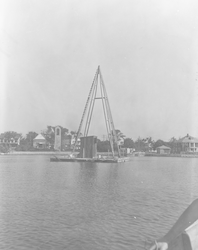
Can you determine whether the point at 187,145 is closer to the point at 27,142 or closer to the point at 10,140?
the point at 27,142

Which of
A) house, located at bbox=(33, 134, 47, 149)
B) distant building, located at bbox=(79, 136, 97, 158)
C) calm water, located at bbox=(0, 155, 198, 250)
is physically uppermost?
house, located at bbox=(33, 134, 47, 149)

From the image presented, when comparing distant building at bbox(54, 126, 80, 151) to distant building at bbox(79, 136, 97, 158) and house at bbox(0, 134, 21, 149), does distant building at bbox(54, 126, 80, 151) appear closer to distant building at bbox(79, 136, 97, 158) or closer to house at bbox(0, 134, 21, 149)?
house at bbox(0, 134, 21, 149)

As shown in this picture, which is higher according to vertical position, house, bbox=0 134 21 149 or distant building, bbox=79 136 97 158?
house, bbox=0 134 21 149

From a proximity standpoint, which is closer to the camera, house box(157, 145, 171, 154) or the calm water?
the calm water

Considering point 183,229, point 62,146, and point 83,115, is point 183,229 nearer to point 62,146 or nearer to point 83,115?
point 83,115

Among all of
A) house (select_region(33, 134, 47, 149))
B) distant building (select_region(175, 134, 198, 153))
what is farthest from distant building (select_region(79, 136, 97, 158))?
house (select_region(33, 134, 47, 149))

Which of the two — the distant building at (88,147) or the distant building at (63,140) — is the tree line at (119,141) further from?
the distant building at (88,147)

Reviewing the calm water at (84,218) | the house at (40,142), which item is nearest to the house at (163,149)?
the house at (40,142)

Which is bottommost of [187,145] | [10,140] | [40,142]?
[187,145]

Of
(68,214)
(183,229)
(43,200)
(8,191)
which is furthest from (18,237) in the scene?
(8,191)

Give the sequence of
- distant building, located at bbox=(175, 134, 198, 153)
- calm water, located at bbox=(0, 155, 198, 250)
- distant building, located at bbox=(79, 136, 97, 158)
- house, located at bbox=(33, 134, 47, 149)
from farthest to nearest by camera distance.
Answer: house, located at bbox=(33, 134, 47, 149) → distant building, located at bbox=(175, 134, 198, 153) → distant building, located at bbox=(79, 136, 97, 158) → calm water, located at bbox=(0, 155, 198, 250)

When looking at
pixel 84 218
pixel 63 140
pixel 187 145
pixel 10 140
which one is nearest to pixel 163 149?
pixel 187 145
